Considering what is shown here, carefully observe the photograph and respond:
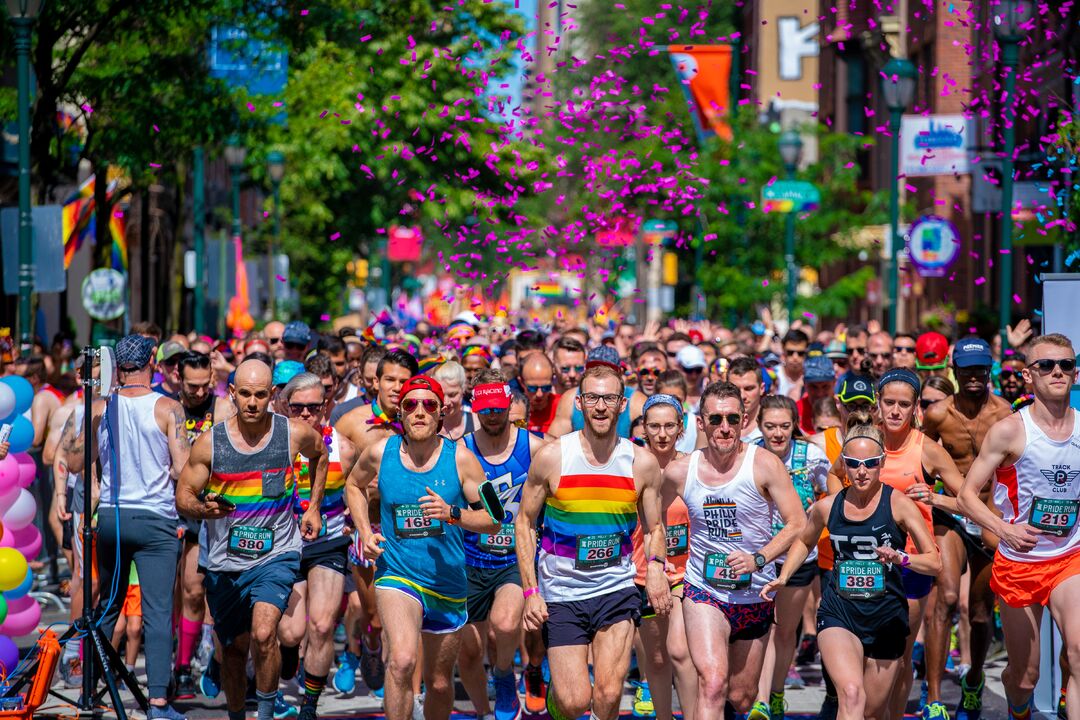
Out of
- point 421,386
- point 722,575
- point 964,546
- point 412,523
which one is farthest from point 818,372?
point 412,523

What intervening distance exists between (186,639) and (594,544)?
3530 millimetres

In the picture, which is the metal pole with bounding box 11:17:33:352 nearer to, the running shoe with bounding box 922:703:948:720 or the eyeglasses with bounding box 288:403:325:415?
the eyeglasses with bounding box 288:403:325:415

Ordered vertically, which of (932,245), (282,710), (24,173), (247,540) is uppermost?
(24,173)

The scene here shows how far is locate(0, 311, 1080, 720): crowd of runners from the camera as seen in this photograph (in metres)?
8.38

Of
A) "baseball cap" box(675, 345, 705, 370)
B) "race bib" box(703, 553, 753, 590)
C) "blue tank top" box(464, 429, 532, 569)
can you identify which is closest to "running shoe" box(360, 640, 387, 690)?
"blue tank top" box(464, 429, 532, 569)

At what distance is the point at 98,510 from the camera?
Result: 9.73 m

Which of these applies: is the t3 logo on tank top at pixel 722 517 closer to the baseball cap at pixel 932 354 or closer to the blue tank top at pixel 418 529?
the blue tank top at pixel 418 529

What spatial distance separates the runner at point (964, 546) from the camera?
32.2 ft

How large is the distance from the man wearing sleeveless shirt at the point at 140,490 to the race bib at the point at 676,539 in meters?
2.65

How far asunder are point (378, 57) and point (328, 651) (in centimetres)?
2834

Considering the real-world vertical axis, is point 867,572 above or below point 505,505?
below

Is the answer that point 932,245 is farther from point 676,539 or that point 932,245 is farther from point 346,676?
point 676,539

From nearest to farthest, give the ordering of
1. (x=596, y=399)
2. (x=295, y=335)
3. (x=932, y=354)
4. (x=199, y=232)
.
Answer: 1. (x=596, y=399)
2. (x=932, y=354)
3. (x=295, y=335)
4. (x=199, y=232)

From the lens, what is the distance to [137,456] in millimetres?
9711
